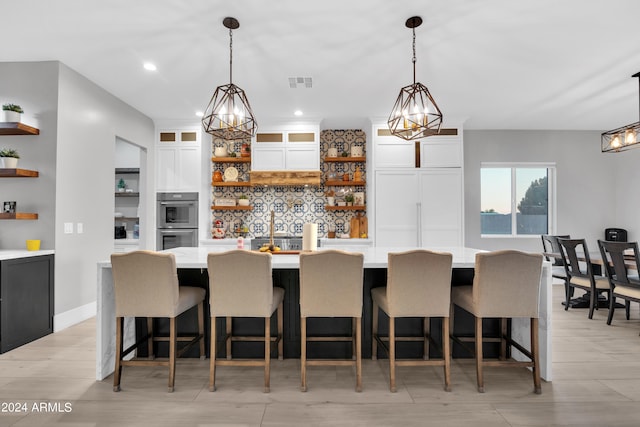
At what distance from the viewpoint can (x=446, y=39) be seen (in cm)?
318

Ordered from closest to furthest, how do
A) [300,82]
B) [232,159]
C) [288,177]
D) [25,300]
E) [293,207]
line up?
[25,300] → [300,82] → [288,177] → [232,159] → [293,207]

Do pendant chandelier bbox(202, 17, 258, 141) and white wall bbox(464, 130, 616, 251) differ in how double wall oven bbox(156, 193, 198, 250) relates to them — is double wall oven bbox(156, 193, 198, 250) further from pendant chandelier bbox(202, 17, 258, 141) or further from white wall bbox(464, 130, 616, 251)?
white wall bbox(464, 130, 616, 251)

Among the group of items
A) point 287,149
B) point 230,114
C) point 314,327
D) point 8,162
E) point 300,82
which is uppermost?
point 300,82

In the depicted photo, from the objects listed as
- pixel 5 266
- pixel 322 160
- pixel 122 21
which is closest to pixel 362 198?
pixel 322 160

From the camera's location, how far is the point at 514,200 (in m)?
6.33

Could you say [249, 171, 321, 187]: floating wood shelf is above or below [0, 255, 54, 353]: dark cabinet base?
above

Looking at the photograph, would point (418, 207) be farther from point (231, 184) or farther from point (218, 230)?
point (218, 230)

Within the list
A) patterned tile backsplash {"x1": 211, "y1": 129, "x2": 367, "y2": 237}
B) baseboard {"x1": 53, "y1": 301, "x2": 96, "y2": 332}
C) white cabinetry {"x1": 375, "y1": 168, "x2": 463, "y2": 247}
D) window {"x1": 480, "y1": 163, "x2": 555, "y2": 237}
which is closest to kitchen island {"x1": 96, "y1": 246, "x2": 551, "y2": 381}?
baseboard {"x1": 53, "y1": 301, "x2": 96, "y2": 332}

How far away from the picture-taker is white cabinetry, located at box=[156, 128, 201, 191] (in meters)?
5.62

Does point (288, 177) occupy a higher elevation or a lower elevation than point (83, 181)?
higher

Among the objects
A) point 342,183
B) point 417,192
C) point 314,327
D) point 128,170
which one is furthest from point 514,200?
point 128,170

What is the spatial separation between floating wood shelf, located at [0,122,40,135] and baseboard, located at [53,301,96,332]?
184 centimetres

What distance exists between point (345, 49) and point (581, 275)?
3801mm

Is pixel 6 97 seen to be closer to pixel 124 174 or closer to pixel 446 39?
pixel 124 174
